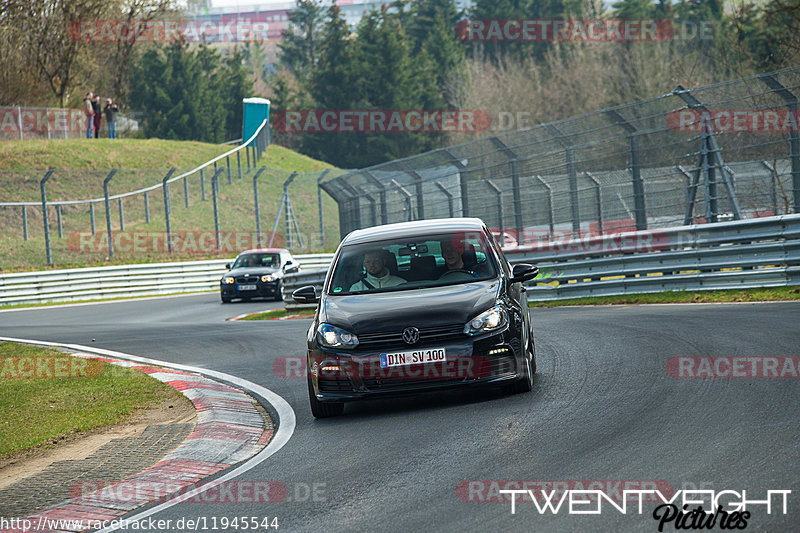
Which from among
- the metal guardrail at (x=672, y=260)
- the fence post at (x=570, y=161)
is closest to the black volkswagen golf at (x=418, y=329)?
the metal guardrail at (x=672, y=260)

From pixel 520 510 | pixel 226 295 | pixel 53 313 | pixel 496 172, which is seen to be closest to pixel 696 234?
pixel 496 172

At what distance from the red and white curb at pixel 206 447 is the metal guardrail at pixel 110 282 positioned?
18377 mm

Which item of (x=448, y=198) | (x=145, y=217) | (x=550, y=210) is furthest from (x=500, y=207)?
(x=145, y=217)

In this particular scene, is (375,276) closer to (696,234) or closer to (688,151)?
(696,234)

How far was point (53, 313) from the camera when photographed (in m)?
26.3

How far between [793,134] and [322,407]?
9.82 meters

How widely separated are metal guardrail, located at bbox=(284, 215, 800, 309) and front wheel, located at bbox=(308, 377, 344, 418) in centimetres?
880

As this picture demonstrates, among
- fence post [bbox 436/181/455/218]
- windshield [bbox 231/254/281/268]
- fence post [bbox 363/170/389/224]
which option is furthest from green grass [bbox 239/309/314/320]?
fence post [bbox 363/170/389/224]

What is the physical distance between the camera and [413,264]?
911 cm

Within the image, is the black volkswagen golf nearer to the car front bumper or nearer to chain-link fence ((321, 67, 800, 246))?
the car front bumper

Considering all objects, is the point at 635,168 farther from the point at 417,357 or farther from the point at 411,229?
the point at 417,357

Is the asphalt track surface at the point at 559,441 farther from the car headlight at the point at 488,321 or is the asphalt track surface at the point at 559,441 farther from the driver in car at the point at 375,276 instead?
the driver in car at the point at 375,276

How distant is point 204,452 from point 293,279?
14636mm

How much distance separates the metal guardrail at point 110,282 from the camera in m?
29.8
